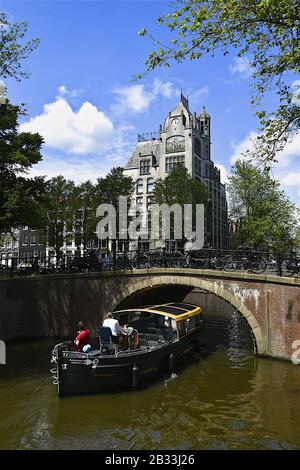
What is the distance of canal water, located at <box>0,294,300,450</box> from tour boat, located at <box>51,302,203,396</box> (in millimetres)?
464

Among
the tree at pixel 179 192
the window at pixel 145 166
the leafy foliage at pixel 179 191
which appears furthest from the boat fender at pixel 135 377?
the window at pixel 145 166

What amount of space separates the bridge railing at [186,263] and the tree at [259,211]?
16338mm

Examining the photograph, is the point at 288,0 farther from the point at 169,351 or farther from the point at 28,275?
the point at 28,275

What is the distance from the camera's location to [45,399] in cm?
1305

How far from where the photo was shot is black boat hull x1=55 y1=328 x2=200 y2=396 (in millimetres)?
13242

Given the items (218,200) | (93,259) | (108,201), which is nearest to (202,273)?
(93,259)

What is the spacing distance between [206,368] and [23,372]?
26.0ft

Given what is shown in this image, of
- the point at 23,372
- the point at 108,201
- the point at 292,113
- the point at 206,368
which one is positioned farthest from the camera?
the point at 108,201

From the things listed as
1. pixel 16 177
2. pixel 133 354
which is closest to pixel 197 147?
pixel 16 177

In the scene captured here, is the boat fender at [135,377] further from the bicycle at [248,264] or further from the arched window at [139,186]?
the arched window at [139,186]

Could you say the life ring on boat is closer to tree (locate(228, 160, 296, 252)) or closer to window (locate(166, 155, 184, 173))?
tree (locate(228, 160, 296, 252))

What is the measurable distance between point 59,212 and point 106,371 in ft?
95.7

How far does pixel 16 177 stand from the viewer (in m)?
22.5

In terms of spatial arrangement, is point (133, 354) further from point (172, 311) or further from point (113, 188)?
point (113, 188)
